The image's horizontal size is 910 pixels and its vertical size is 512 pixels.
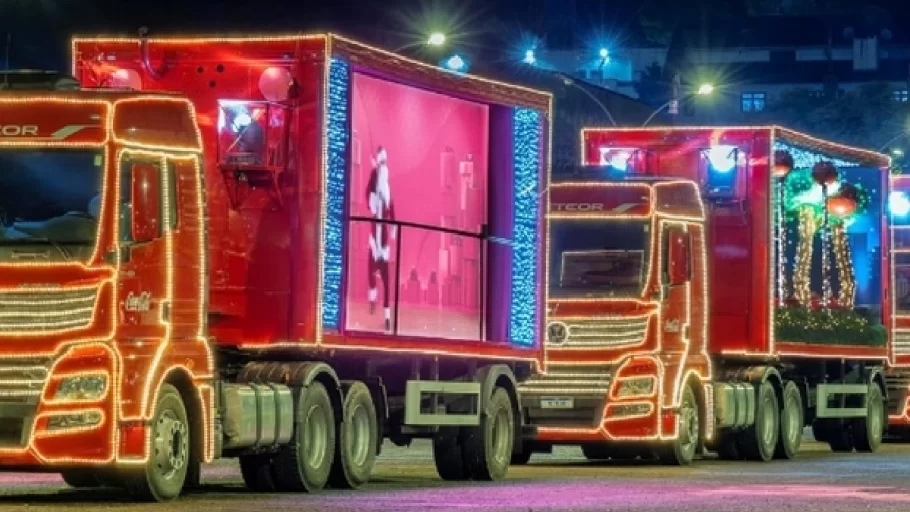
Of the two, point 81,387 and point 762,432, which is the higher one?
point 81,387

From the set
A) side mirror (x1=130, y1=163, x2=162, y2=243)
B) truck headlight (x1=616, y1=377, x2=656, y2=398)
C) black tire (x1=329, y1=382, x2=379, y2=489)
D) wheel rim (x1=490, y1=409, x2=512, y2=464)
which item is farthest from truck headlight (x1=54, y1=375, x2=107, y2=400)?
truck headlight (x1=616, y1=377, x2=656, y2=398)

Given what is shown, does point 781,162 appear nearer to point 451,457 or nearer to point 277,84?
point 451,457

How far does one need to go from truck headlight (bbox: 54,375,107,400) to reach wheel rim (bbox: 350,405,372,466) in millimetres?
4238

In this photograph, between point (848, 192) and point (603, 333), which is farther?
point (848, 192)

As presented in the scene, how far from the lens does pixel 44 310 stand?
21.2m

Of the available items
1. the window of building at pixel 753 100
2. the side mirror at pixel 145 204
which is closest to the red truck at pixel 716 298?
the side mirror at pixel 145 204

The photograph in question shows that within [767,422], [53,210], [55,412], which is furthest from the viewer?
[767,422]

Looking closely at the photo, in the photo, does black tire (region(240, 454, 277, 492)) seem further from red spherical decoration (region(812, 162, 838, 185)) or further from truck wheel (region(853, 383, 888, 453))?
truck wheel (region(853, 383, 888, 453))

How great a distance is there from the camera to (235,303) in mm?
23953

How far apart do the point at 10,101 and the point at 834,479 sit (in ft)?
34.4

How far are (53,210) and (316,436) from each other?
407 cm

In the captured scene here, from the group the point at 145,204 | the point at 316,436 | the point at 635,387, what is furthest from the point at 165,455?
the point at 635,387

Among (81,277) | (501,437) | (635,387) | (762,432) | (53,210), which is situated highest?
(53,210)

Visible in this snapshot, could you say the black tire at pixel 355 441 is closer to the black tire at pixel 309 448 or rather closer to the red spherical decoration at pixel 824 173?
the black tire at pixel 309 448
